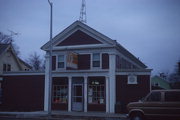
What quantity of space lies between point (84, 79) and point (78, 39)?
4.19m

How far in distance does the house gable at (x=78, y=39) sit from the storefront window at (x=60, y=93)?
450cm

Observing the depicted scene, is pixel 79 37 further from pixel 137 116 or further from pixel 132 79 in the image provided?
pixel 137 116

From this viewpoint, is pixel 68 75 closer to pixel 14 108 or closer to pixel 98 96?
pixel 98 96

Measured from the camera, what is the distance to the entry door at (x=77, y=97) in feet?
97.7

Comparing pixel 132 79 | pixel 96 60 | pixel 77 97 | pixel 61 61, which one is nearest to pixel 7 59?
pixel 61 61

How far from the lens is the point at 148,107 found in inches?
702

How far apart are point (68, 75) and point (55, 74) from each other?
4.94 feet

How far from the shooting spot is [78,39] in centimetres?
3061

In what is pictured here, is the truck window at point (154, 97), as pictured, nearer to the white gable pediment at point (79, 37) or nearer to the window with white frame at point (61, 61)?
the white gable pediment at point (79, 37)

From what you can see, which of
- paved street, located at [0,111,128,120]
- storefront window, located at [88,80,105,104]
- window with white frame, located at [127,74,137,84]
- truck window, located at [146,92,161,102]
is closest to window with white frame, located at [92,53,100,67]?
storefront window, located at [88,80,105,104]

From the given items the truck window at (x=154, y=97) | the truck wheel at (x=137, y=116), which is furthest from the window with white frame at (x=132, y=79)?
the truck window at (x=154, y=97)

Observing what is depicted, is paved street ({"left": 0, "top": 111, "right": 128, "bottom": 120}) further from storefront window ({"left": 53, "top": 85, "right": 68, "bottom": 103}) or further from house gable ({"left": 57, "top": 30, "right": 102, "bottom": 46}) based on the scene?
house gable ({"left": 57, "top": 30, "right": 102, "bottom": 46})

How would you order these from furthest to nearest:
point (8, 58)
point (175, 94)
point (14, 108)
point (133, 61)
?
point (8, 58)
point (133, 61)
point (14, 108)
point (175, 94)

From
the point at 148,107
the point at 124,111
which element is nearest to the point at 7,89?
the point at 124,111
